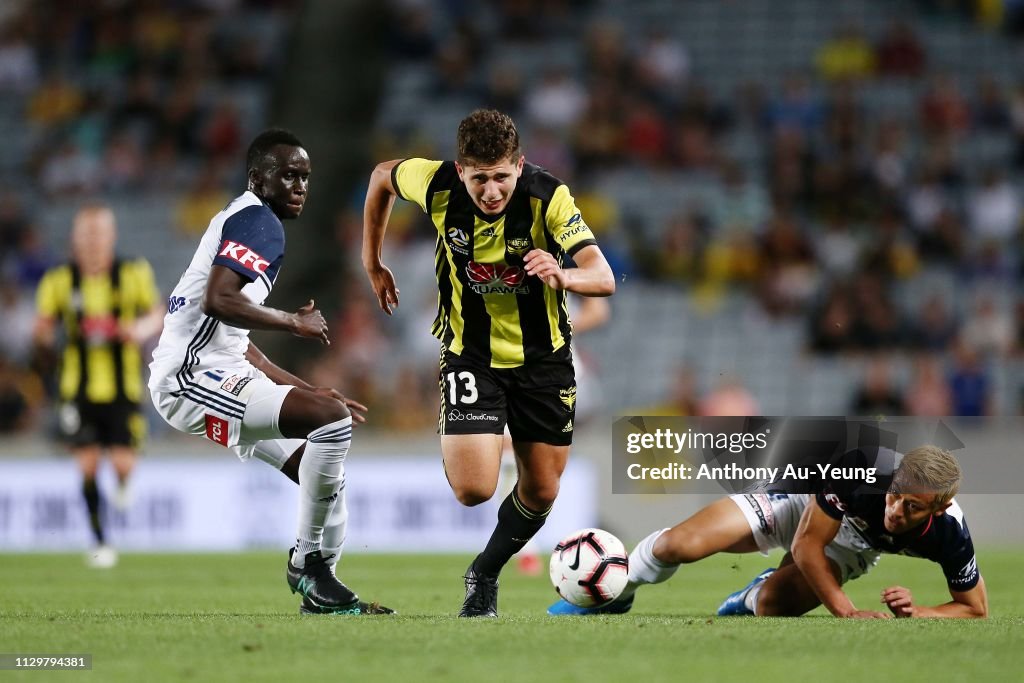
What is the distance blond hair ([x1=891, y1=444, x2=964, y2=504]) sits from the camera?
20.7 ft

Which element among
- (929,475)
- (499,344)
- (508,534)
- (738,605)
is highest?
(499,344)

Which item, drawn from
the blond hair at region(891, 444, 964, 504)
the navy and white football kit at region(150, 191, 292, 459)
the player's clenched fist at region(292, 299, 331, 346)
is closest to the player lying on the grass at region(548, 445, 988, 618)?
the blond hair at region(891, 444, 964, 504)

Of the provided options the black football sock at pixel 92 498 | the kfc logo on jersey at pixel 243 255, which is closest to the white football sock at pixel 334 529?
the kfc logo on jersey at pixel 243 255

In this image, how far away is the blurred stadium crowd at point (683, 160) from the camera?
52.1ft

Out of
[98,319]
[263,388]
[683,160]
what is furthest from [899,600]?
[683,160]

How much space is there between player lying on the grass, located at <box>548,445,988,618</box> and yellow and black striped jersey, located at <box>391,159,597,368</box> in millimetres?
1184

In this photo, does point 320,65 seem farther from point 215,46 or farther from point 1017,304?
point 1017,304

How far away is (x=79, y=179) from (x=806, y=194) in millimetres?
9429

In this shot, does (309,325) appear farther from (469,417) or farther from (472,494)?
(472,494)

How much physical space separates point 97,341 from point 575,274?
616cm

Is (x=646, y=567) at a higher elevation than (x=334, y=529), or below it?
below

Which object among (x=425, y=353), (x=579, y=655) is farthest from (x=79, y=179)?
(x=579, y=655)

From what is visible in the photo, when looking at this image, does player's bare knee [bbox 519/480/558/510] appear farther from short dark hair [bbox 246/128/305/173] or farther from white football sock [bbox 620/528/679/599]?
short dark hair [bbox 246/128/305/173]

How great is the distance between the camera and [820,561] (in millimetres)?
6609
